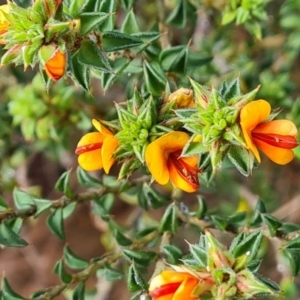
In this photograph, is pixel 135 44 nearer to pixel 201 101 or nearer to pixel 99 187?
pixel 201 101

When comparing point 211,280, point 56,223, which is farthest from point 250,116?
point 56,223

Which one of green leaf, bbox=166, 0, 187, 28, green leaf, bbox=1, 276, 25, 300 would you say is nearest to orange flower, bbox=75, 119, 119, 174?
green leaf, bbox=1, 276, 25, 300

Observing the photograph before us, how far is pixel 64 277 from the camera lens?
4.71 ft

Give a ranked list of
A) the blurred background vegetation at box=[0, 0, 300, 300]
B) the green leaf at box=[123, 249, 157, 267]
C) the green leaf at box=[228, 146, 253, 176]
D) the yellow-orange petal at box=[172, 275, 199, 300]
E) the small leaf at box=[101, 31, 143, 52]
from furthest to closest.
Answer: the blurred background vegetation at box=[0, 0, 300, 300]
the green leaf at box=[123, 249, 157, 267]
the small leaf at box=[101, 31, 143, 52]
the green leaf at box=[228, 146, 253, 176]
the yellow-orange petal at box=[172, 275, 199, 300]

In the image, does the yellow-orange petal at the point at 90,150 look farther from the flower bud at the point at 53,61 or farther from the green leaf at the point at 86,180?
the green leaf at the point at 86,180

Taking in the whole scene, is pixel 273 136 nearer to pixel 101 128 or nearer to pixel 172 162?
pixel 172 162

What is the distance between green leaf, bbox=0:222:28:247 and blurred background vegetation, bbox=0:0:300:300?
35cm

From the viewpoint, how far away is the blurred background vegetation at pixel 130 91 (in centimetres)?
182

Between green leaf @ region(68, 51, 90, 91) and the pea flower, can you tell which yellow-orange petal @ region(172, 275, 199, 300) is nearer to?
the pea flower

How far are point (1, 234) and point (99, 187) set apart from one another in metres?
0.35

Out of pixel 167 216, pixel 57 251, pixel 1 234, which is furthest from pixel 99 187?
pixel 57 251

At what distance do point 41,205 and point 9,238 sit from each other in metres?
0.12

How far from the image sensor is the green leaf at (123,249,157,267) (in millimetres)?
1384

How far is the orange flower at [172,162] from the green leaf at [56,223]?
417 mm
